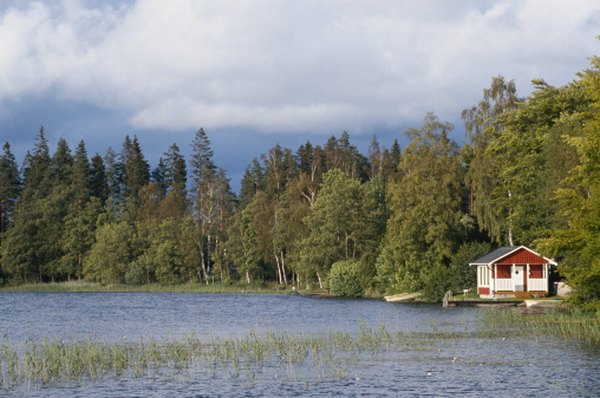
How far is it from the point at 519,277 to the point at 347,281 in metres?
24.3

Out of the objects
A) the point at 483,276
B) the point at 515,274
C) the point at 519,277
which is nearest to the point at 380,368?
the point at 515,274

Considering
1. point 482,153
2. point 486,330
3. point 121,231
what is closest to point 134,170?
point 121,231

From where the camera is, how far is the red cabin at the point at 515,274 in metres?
70.1

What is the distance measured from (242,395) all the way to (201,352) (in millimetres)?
9331

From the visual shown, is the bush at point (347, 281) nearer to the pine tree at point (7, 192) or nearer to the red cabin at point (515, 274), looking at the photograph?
the red cabin at point (515, 274)

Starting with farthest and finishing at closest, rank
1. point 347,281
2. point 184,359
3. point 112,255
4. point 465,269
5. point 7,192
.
A: 1. point 7,192
2. point 112,255
3. point 347,281
4. point 465,269
5. point 184,359

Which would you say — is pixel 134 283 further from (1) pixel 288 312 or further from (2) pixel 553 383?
(2) pixel 553 383

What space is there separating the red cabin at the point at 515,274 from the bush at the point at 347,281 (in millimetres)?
21914

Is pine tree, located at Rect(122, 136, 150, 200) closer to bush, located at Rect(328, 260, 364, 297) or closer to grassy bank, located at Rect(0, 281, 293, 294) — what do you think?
grassy bank, located at Rect(0, 281, 293, 294)

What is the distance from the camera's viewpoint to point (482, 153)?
80250 mm

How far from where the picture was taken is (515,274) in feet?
233

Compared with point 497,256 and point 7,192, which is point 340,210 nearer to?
point 497,256

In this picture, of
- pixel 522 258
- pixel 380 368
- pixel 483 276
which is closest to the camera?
pixel 380 368

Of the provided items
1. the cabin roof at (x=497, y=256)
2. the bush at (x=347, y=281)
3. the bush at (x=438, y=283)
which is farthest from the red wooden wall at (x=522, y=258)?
the bush at (x=347, y=281)
